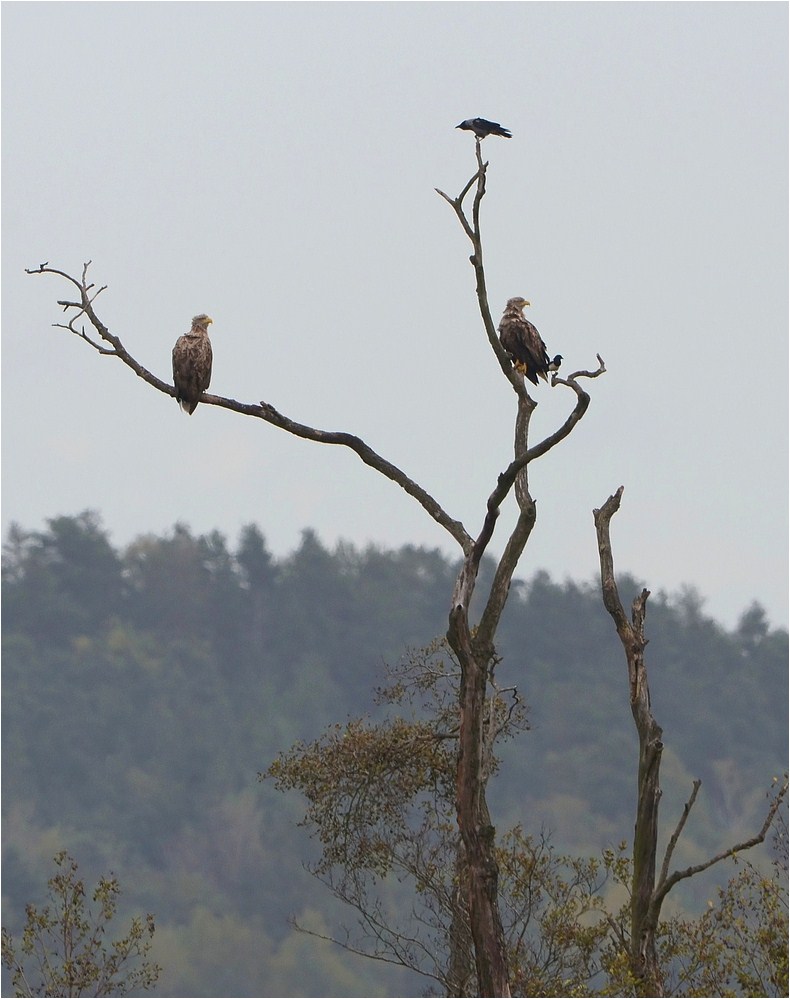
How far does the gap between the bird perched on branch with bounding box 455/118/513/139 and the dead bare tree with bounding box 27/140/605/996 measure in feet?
0.67

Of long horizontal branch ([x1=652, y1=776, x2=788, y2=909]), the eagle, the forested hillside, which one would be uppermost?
the forested hillside

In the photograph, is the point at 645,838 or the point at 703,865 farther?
the point at 645,838

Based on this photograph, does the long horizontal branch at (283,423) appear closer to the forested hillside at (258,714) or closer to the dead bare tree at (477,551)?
the dead bare tree at (477,551)

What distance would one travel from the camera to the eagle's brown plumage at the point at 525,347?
14078mm

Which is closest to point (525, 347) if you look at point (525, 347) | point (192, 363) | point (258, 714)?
point (525, 347)

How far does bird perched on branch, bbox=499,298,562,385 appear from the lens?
14078 mm

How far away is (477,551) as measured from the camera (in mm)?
12273

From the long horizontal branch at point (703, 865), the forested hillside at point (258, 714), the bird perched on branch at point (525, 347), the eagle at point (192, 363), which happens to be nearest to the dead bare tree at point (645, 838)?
the long horizontal branch at point (703, 865)

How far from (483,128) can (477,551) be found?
291 centimetres

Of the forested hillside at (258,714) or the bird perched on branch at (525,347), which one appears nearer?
the bird perched on branch at (525,347)

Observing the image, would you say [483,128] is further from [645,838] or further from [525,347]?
[645,838]

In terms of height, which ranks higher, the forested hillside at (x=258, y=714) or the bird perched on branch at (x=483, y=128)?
the forested hillside at (x=258, y=714)

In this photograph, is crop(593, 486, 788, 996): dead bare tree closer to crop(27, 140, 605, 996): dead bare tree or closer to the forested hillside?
crop(27, 140, 605, 996): dead bare tree

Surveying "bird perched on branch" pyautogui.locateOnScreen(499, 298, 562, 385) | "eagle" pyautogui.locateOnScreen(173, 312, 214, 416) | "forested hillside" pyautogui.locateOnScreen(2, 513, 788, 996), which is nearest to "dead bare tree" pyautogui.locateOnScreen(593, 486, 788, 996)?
"bird perched on branch" pyautogui.locateOnScreen(499, 298, 562, 385)
